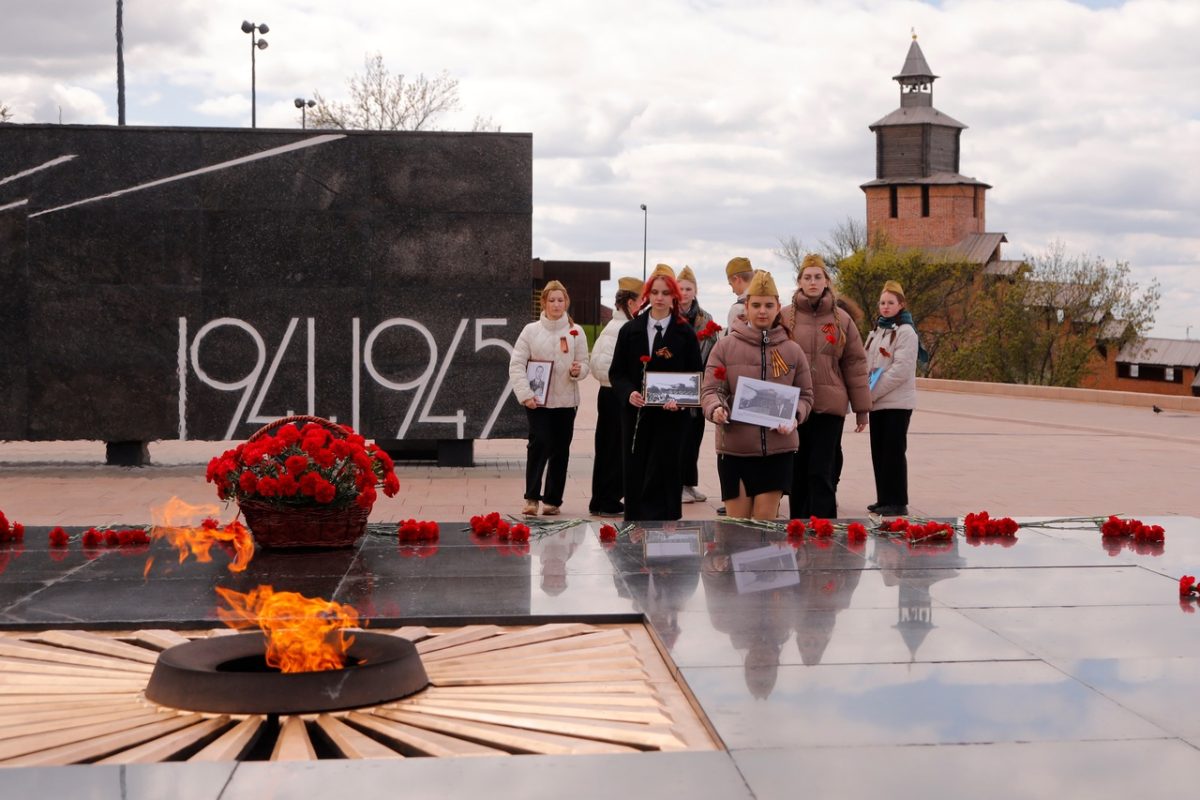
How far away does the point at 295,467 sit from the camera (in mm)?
7125

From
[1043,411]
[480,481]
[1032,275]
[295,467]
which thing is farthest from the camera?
[1032,275]

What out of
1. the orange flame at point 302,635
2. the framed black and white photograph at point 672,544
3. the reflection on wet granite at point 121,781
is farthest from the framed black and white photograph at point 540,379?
the reflection on wet granite at point 121,781

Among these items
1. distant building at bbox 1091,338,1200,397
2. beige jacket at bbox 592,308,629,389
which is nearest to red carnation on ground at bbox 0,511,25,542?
beige jacket at bbox 592,308,629,389

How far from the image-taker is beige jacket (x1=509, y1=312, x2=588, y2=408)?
10695 millimetres

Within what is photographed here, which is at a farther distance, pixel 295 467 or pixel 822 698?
pixel 295 467

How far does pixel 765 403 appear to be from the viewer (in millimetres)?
8328

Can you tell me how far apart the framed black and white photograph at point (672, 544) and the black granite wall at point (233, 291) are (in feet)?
18.5

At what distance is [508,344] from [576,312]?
39.4m

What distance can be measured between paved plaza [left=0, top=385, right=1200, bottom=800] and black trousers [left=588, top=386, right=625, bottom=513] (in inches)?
29.1

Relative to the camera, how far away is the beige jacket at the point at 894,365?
1012 centimetres

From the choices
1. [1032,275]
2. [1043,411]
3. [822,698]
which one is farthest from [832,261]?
[822,698]

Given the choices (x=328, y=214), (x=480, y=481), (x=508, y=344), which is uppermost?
(x=328, y=214)

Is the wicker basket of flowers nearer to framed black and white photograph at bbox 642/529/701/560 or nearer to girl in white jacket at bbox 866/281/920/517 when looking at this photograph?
framed black and white photograph at bbox 642/529/701/560

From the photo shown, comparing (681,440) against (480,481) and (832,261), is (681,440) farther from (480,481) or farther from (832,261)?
(832,261)
